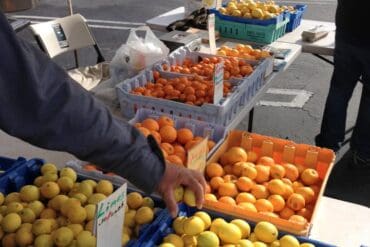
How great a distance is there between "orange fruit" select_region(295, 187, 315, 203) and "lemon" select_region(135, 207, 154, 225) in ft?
1.76

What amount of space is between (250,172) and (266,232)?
36 cm

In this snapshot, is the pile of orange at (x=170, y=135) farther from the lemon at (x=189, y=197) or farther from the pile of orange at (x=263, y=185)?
the lemon at (x=189, y=197)

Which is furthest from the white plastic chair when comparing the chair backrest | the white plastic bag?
the white plastic bag

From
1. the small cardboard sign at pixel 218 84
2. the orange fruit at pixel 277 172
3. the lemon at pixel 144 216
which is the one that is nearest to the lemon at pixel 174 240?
the lemon at pixel 144 216

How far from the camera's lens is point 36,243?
4.43 feet

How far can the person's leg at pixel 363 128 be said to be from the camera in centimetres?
316

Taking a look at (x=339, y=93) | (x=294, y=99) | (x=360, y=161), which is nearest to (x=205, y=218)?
(x=339, y=93)

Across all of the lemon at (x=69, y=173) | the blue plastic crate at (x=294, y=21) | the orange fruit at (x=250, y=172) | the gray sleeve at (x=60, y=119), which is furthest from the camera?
the blue plastic crate at (x=294, y=21)

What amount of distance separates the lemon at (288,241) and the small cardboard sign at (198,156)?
1.18 feet

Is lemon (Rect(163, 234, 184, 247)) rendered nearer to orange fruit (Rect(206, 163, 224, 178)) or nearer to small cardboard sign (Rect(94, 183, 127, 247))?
small cardboard sign (Rect(94, 183, 127, 247))

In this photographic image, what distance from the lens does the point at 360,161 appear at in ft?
11.1

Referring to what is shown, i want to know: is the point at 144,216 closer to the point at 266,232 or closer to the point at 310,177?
the point at 266,232

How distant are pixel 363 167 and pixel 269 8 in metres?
1.32

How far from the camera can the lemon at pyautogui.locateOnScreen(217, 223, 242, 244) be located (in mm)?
1376
